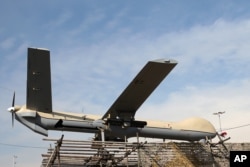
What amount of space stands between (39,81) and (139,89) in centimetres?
590

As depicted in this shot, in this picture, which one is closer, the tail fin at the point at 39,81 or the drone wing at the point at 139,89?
the tail fin at the point at 39,81

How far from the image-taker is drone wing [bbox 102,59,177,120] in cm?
2189

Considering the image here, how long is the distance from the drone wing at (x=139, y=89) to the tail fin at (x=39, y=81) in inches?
163

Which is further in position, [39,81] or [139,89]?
[139,89]

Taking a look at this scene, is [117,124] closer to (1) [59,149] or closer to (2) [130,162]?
(2) [130,162]

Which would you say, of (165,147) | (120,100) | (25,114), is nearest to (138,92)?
(120,100)

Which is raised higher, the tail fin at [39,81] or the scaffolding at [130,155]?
the tail fin at [39,81]

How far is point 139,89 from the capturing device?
2345cm

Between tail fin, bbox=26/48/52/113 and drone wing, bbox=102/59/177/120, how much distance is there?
413cm

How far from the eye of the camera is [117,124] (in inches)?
984

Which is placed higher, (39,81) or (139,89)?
(39,81)

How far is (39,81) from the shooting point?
72.9 ft

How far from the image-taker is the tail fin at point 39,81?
21031 mm

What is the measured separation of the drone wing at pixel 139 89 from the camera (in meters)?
21.9
